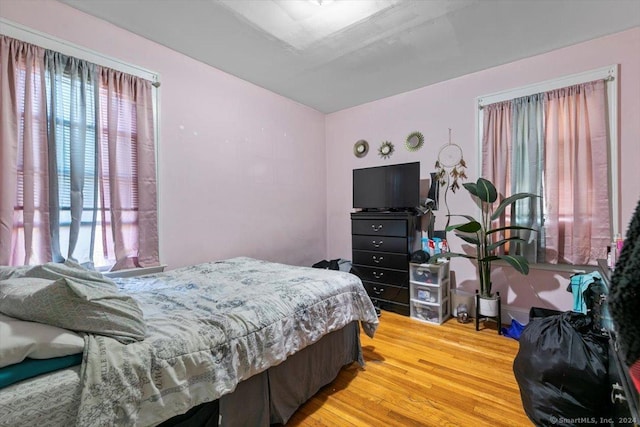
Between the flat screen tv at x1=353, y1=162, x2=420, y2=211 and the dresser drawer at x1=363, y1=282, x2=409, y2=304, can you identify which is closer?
the dresser drawer at x1=363, y1=282, x2=409, y2=304

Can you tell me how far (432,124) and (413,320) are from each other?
7.48 ft

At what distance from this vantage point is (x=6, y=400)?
769 millimetres

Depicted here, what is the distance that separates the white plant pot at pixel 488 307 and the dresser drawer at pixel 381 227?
3.23ft

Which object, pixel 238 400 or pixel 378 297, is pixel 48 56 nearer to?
pixel 238 400

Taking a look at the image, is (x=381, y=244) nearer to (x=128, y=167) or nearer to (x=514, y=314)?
(x=514, y=314)

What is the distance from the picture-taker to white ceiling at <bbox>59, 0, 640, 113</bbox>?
205cm

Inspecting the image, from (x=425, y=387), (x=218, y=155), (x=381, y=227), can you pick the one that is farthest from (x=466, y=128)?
(x=218, y=155)

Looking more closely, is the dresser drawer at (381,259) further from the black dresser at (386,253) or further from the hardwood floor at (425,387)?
the hardwood floor at (425,387)

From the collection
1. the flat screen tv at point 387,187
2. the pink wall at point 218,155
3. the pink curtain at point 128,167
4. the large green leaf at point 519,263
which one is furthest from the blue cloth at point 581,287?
the pink curtain at point 128,167

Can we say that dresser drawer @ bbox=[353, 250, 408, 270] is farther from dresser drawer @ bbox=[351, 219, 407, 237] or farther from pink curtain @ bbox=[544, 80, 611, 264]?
pink curtain @ bbox=[544, 80, 611, 264]

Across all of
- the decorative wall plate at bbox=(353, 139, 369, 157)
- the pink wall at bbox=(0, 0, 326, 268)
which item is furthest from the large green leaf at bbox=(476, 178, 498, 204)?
the pink wall at bbox=(0, 0, 326, 268)

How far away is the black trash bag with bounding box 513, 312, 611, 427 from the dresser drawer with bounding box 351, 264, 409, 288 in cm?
153

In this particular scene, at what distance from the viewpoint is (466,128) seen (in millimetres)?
3156

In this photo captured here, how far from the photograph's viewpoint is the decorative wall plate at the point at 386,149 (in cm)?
370
